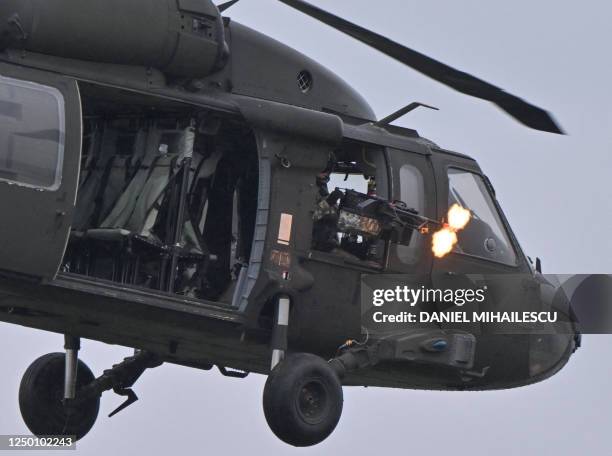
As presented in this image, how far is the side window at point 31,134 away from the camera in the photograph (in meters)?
13.7

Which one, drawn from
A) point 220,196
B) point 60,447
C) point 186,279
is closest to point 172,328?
point 186,279

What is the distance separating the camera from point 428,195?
17.1 metres

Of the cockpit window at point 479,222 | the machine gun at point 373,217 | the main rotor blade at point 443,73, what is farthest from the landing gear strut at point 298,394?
the main rotor blade at point 443,73

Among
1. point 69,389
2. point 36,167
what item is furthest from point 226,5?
point 69,389

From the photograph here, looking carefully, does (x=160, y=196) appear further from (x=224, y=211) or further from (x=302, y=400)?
(x=302, y=400)

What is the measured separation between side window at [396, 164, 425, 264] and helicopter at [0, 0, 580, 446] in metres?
0.02

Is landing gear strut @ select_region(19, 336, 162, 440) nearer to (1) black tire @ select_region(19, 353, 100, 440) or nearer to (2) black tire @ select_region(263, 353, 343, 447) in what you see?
(1) black tire @ select_region(19, 353, 100, 440)

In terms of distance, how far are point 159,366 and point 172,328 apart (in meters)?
2.75

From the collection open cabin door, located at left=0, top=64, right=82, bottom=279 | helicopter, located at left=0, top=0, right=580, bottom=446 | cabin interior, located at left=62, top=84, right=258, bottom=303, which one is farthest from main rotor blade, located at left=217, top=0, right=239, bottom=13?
open cabin door, located at left=0, top=64, right=82, bottom=279

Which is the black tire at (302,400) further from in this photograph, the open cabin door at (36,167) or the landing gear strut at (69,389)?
the landing gear strut at (69,389)

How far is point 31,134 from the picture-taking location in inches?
548

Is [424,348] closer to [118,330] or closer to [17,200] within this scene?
[118,330]

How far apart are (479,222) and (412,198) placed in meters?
1.06

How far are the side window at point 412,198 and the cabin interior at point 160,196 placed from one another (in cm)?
155
